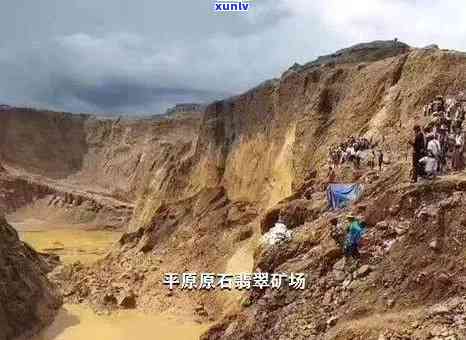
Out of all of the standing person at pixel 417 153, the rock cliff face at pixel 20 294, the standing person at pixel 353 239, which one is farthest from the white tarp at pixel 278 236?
the rock cliff face at pixel 20 294

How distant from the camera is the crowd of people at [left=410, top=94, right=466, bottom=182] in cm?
1473

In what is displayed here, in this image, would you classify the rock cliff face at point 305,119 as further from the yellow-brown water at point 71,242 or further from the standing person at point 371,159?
the yellow-brown water at point 71,242

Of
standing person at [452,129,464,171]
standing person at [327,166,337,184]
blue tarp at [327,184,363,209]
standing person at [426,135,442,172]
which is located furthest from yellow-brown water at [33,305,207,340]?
standing person at [426,135,442,172]

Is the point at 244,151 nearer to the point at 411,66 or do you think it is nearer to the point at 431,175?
the point at 411,66

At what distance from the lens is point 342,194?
58.6ft

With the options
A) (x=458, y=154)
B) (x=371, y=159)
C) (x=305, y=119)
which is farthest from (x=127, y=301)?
(x=458, y=154)

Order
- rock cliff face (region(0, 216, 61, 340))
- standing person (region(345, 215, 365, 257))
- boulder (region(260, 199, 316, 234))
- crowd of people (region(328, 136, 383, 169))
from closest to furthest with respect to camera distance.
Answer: standing person (region(345, 215, 365, 257)) → rock cliff face (region(0, 216, 61, 340)) → boulder (region(260, 199, 316, 234)) → crowd of people (region(328, 136, 383, 169))

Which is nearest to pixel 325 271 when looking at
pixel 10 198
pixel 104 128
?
pixel 10 198

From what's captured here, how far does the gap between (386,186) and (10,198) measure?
171 ft

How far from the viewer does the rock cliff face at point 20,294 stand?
1833cm

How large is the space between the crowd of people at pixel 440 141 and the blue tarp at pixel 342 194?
178 centimetres

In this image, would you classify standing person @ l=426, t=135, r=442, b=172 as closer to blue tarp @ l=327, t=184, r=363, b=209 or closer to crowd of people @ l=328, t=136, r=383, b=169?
blue tarp @ l=327, t=184, r=363, b=209

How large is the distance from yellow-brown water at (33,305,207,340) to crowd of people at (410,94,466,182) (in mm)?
8916

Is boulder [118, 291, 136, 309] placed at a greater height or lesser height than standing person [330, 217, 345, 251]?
lesser
